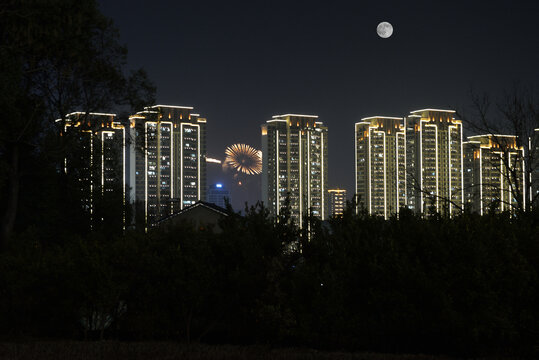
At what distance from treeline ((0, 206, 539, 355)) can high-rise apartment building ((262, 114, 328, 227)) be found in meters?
169

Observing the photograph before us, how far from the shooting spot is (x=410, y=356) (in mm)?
7336

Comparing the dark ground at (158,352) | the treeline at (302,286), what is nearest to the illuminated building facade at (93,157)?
the treeline at (302,286)

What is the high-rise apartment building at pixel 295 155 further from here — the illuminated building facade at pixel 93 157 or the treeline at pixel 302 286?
the treeline at pixel 302 286

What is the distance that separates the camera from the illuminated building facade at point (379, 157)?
16788 cm

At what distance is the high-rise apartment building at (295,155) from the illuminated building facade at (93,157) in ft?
499

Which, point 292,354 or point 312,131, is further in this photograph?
point 312,131

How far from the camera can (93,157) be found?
25547mm

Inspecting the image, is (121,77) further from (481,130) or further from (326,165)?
(326,165)

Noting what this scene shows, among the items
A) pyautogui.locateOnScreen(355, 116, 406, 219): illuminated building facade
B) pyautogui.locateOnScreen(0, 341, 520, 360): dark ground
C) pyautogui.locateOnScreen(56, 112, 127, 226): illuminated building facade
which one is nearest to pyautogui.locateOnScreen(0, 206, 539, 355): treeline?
pyautogui.locateOnScreen(0, 341, 520, 360): dark ground

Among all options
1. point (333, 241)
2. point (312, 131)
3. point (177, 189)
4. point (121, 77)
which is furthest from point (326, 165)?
point (333, 241)

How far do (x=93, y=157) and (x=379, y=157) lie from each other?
151061 mm

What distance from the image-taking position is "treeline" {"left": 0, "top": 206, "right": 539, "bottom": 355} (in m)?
7.80

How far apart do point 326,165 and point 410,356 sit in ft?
571

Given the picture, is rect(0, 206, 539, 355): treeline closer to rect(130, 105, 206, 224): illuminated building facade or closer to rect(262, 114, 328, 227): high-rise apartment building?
rect(130, 105, 206, 224): illuminated building facade
